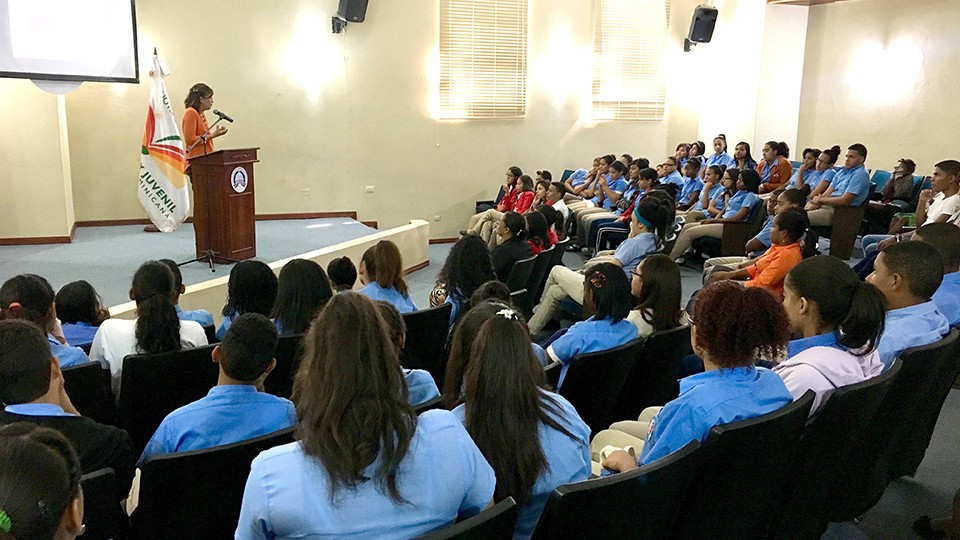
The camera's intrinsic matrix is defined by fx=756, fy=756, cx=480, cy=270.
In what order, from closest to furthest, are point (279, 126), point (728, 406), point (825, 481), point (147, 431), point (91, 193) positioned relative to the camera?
point (728, 406) → point (825, 481) → point (147, 431) → point (91, 193) → point (279, 126)

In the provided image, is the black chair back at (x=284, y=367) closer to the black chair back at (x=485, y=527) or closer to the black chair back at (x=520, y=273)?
the black chair back at (x=485, y=527)

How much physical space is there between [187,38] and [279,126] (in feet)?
4.27

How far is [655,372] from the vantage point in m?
3.01

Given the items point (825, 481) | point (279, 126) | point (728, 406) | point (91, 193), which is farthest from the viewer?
point (279, 126)

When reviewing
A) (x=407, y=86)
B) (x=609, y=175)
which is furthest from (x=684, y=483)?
(x=407, y=86)

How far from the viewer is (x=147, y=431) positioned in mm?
2670

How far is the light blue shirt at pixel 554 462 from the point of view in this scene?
167 centimetres

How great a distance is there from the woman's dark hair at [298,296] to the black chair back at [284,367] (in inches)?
6.9

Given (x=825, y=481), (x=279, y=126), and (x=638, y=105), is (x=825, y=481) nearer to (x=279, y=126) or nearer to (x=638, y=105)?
(x=279, y=126)

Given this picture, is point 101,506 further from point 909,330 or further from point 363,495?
point 909,330

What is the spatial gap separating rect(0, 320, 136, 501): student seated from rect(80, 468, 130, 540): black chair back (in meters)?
0.14

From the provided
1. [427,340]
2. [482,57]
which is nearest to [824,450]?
[427,340]

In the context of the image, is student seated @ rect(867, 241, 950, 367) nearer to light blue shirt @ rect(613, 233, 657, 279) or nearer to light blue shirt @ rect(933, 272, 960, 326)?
light blue shirt @ rect(933, 272, 960, 326)

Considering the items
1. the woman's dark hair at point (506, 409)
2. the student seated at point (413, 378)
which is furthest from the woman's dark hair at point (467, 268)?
the woman's dark hair at point (506, 409)
